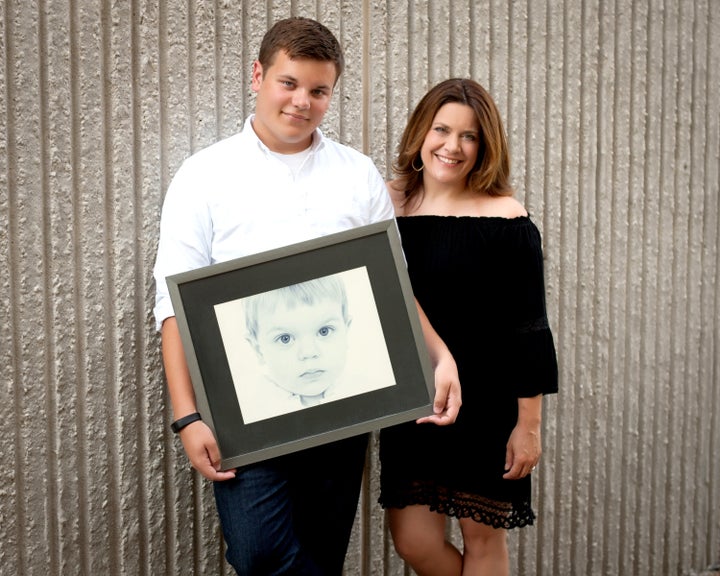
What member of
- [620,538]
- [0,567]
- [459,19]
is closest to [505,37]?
[459,19]

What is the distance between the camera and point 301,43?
1.85m

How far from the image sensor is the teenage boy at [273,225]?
1849 millimetres

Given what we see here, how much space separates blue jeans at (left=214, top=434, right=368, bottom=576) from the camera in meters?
1.86

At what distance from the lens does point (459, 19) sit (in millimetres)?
2598

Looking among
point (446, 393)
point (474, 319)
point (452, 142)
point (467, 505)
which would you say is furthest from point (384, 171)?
point (467, 505)

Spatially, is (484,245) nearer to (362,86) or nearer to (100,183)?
(362,86)

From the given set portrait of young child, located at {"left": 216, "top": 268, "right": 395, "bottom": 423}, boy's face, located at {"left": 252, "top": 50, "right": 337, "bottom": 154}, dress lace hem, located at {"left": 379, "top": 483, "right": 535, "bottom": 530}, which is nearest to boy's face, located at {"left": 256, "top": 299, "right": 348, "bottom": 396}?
portrait of young child, located at {"left": 216, "top": 268, "right": 395, "bottom": 423}

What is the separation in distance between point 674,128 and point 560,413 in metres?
1.18

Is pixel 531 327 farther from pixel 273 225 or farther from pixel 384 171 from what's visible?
pixel 273 225

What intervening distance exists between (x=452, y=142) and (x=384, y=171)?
37 centimetres

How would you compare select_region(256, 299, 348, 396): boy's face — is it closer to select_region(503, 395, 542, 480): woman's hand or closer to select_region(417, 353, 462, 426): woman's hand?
select_region(417, 353, 462, 426): woman's hand

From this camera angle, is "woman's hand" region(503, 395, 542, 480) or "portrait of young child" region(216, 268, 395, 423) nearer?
"portrait of young child" region(216, 268, 395, 423)

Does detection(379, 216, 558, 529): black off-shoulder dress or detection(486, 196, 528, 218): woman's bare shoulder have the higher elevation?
detection(486, 196, 528, 218): woman's bare shoulder

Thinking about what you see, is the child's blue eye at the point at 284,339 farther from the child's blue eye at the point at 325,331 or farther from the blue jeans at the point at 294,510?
the blue jeans at the point at 294,510
